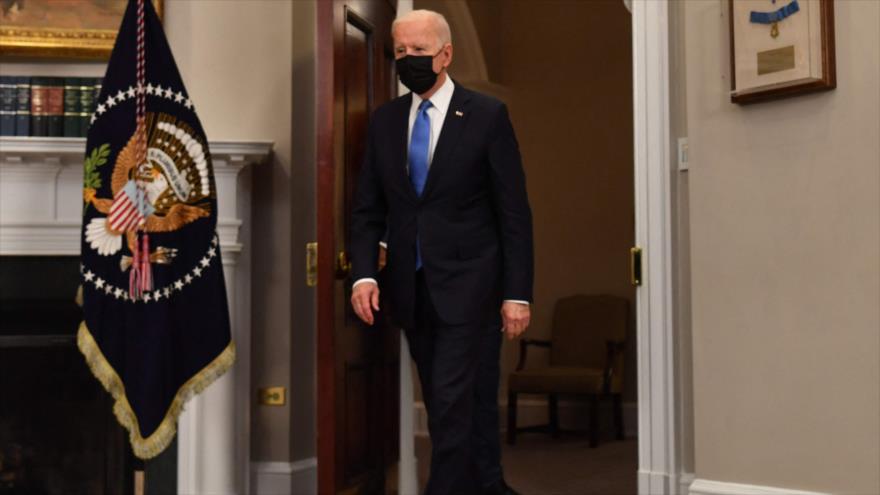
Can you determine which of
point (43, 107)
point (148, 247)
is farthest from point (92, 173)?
point (43, 107)

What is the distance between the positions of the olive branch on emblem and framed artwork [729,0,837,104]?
7.06ft

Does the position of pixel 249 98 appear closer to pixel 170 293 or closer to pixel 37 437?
pixel 170 293


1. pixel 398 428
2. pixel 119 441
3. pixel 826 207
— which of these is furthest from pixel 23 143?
pixel 826 207

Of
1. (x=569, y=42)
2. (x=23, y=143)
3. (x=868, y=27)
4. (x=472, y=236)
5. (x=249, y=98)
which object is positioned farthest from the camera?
(x=569, y=42)

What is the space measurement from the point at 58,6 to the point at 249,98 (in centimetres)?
82

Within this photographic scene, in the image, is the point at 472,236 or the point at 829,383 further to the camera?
the point at 472,236

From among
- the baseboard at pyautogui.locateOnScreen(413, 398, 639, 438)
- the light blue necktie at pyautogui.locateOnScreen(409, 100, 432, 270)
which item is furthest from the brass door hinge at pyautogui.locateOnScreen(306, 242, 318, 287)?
the baseboard at pyautogui.locateOnScreen(413, 398, 639, 438)

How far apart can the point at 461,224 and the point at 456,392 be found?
1.62 feet

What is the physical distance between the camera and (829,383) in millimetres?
3277

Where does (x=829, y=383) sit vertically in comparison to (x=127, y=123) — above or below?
below

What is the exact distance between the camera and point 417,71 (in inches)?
142

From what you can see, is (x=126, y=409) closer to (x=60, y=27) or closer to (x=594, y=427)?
(x=60, y=27)

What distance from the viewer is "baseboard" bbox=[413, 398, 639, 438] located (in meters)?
7.61

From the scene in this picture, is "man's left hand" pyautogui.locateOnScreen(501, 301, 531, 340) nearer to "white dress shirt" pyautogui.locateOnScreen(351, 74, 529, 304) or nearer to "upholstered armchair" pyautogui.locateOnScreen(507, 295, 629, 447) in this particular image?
"white dress shirt" pyautogui.locateOnScreen(351, 74, 529, 304)
